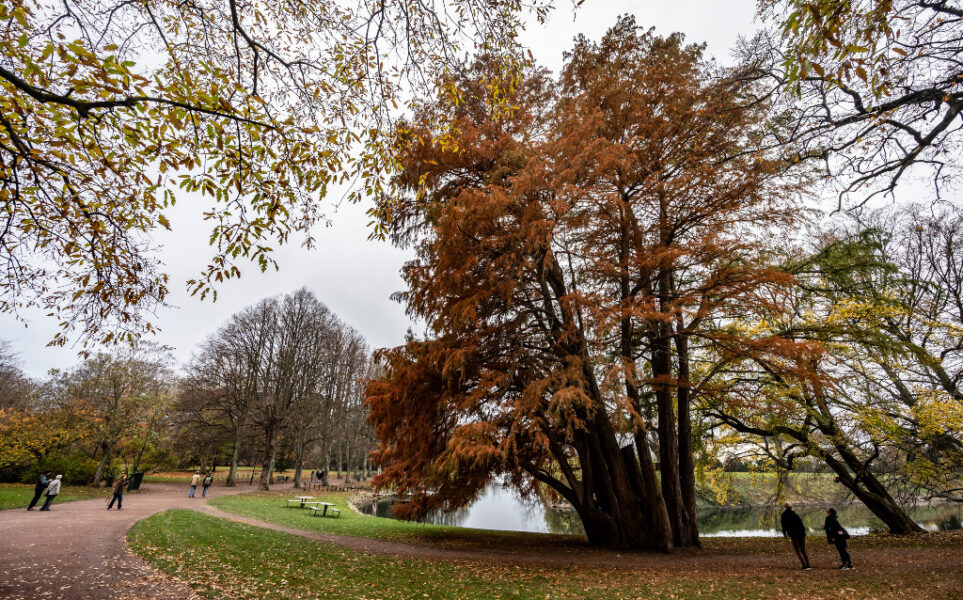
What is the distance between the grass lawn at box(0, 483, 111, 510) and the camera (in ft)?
45.3

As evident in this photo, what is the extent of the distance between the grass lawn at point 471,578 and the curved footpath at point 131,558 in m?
0.24

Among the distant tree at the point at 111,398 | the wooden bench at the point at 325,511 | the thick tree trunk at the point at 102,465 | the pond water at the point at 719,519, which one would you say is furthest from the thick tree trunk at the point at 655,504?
the thick tree trunk at the point at 102,465

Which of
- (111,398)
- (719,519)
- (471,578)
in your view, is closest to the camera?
(471,578)

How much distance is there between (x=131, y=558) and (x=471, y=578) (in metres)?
6.16

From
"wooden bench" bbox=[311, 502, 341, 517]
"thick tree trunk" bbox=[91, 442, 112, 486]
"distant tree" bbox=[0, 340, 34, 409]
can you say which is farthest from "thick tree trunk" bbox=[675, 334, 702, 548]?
"distant tree" bbox=[0, 340, 34, 409]

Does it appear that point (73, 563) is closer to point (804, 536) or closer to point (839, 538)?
point (804, 536)

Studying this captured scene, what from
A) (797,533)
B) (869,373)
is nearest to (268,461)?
(797,533)

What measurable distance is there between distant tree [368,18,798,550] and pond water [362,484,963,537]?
6.60 m

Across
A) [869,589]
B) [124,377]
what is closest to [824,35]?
[869,589]

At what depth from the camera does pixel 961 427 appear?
30.8 ft

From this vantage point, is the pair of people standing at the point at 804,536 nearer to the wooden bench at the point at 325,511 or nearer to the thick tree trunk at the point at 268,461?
the wooden bench at the point at 325,511

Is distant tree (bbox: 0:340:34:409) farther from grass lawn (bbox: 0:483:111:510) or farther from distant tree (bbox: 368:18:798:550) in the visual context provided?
distant tree (bbox: 368:18:798:550)

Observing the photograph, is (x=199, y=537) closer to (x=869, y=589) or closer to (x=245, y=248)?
(x=245, y=248)

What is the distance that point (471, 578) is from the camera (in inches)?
279
